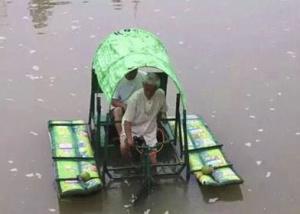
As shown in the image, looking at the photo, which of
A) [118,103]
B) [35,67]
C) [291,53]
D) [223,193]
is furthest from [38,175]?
[291,53]

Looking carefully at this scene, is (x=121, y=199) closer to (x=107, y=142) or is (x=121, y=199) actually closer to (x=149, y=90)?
(x=107, y=142)

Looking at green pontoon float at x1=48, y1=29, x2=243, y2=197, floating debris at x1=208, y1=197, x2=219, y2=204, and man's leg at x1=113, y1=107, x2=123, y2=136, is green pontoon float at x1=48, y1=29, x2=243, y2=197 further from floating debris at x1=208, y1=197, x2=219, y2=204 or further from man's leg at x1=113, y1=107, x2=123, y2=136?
floating debris at x1=208, y1=197, x2=219, y2=204

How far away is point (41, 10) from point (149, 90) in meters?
6.28

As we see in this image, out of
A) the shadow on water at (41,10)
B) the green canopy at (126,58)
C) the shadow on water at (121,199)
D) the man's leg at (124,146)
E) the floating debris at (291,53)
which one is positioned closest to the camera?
the shadow on water at (121,199)

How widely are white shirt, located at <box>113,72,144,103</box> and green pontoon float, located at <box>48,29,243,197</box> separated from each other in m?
0.30

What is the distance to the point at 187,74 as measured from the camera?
388 inches

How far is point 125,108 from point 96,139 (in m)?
0.49

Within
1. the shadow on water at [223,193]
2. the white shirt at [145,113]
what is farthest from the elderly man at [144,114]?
the shadow on water at [223,193]

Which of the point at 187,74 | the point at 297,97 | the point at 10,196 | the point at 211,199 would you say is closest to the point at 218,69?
the point at 187,74

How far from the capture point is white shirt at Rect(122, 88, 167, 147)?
692 centimetres

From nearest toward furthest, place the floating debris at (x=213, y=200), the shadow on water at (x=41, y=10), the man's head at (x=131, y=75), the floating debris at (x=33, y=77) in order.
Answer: the floating debris at (x=213, y=200) < the man's head at (x=131, y=75) < the floating debris at (x=33, y=77) < the shadow on water at (x=41, y=10)

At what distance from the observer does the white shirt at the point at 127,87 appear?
289 inches

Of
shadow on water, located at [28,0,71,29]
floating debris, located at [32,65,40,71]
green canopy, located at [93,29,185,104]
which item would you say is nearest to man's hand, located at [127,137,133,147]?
green canopy, located at [93,29,185,104]

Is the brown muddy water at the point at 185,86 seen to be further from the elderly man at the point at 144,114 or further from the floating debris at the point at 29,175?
the elderly man at the point at 144,114
